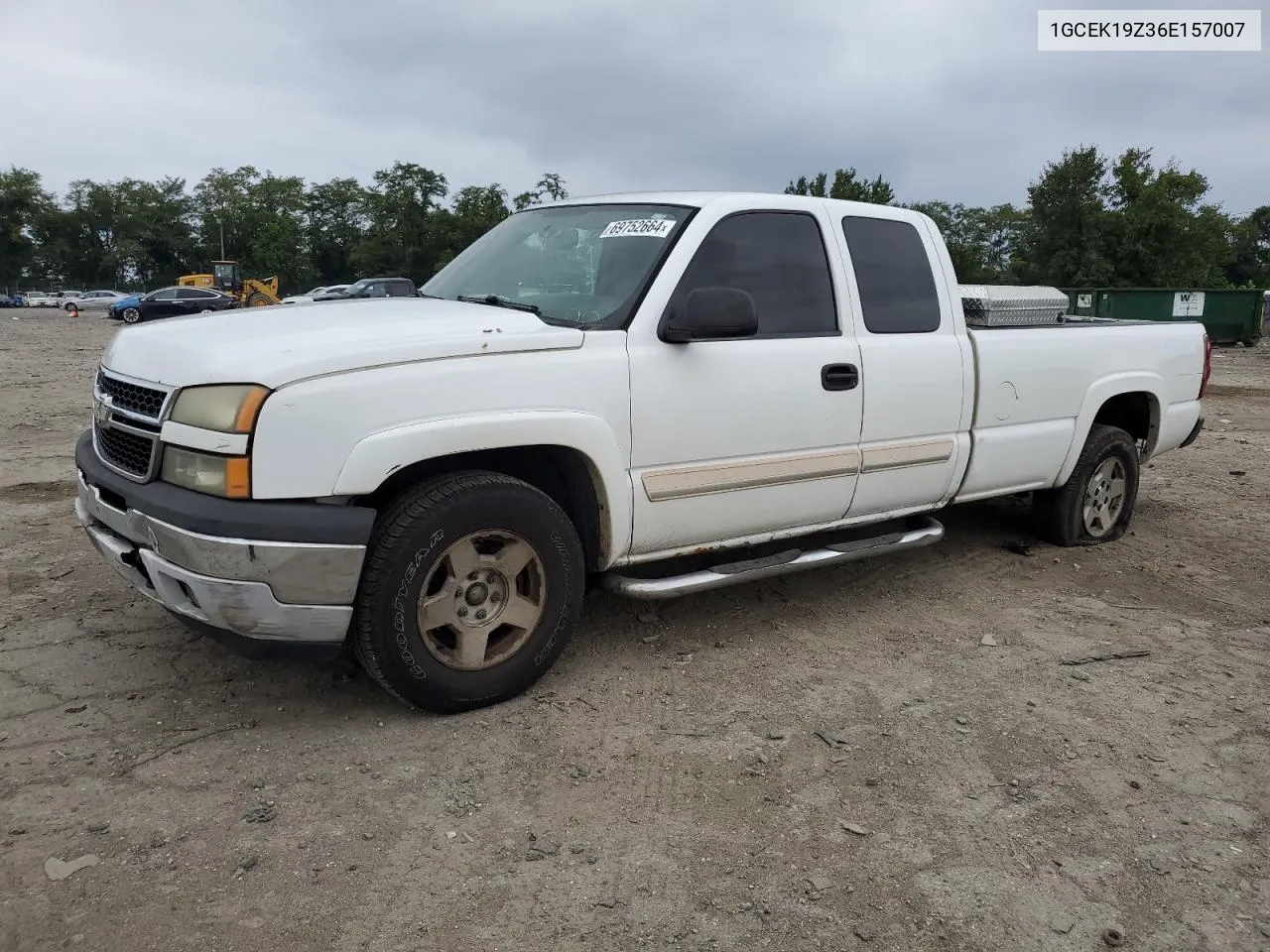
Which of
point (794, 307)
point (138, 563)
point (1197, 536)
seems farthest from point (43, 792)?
point (1197, 536)

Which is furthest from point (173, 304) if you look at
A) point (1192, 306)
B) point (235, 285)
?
point (1192, 306)

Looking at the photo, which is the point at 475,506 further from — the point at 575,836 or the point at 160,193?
the point at 160,193

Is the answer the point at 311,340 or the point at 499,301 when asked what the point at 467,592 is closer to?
the point at 311,340

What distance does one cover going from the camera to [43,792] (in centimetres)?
275

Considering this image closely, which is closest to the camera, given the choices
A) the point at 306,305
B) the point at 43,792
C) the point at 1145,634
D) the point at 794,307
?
the point at 43,792

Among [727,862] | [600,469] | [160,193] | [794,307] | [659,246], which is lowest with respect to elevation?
[727,862]

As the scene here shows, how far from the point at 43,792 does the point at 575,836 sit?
158 centimetres

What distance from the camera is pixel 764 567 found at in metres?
3.94

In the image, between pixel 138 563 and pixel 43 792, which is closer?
pixel 43 792

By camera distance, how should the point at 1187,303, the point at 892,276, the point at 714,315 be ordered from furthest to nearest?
the point at 1187,303
the point at 892,276
the point at 714,315

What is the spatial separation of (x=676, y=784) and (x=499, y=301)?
2.05 m

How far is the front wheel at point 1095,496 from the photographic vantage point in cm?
539

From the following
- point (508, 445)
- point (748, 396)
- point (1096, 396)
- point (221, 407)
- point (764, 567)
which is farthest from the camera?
point (1096, 396)

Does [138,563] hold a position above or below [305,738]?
above
